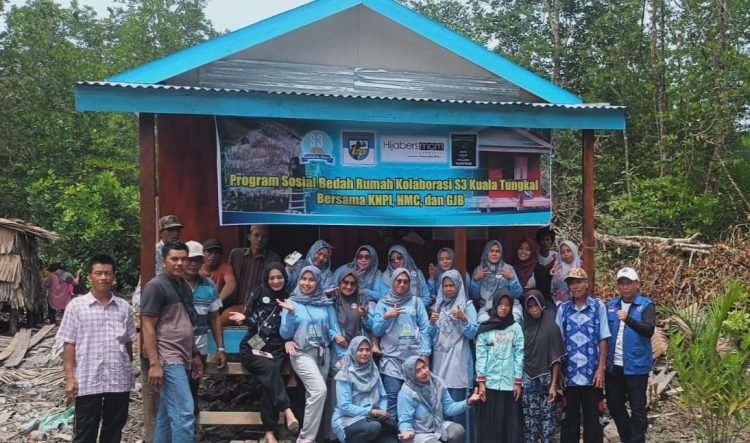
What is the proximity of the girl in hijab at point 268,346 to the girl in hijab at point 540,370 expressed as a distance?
194 cm

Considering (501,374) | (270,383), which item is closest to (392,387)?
(501,374)

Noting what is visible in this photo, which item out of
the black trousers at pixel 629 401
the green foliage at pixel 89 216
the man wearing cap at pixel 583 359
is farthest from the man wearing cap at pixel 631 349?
the green foliage at pixel 89 216

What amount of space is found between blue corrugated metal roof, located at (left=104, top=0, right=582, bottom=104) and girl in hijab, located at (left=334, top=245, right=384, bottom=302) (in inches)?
92.5

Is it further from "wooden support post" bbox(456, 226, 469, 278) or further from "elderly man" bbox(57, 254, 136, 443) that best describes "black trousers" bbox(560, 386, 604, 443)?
"elderly man" bbox(57, 254, 136, 443)

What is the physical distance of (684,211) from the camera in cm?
1206

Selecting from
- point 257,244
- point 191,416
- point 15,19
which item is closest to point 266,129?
point 257,244

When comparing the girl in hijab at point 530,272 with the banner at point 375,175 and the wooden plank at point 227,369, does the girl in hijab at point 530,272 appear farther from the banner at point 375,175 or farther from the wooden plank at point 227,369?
the wooden plank at point 227,369

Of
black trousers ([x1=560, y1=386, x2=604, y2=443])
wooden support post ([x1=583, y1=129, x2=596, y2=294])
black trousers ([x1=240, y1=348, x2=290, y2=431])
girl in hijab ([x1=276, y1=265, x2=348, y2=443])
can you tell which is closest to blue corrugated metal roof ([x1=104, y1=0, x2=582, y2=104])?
wooden support post ([x1=583, y1=129, x2=596, y2=294])

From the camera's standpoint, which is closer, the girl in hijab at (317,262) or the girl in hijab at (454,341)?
the girl in hijab at (454,341)

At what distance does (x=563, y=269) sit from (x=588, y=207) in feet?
2.21

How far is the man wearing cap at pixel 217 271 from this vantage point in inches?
237

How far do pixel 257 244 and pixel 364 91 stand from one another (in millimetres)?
2035

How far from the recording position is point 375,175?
6.24 metres

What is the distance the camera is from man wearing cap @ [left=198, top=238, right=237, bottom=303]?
19.8 feet
